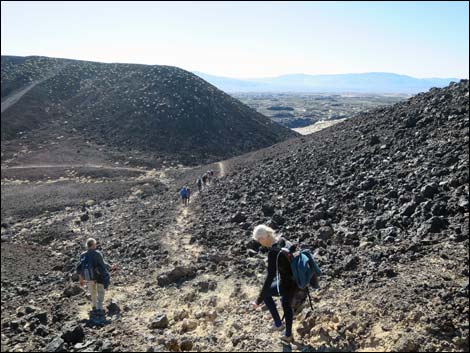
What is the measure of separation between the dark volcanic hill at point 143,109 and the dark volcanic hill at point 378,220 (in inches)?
867

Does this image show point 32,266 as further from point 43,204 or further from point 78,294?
point 43,204

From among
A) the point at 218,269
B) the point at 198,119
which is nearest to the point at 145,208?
the point at 218,269

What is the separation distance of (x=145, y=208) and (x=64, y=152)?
432 inches

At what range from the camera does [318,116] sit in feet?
430

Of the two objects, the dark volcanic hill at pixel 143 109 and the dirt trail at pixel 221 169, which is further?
the dark volcanic hill at pixel 143 109

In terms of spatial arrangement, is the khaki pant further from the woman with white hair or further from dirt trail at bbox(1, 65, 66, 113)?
dirt trail at bbox(1, 65, 66, 113)

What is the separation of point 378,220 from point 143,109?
4813cm

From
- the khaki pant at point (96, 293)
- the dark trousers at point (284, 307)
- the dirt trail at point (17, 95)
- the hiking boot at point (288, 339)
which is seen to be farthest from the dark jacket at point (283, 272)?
the dirt trail at point (17, 95)

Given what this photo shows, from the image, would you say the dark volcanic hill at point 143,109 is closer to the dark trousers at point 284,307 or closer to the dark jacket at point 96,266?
the dark jacket at point 96,266

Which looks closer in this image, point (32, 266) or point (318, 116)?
point (32, 266)

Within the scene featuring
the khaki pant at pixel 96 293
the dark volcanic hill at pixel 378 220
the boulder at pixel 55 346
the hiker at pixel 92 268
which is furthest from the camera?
the khaki pant at pixel 96 293

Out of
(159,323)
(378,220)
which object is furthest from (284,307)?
(378,220)

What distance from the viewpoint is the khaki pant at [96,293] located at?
9.73 metres

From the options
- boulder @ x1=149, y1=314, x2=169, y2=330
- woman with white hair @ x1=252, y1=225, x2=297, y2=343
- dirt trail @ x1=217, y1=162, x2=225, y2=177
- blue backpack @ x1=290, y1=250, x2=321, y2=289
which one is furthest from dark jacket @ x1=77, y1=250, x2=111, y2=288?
dirt trail @ x1=217, y1=162, x2=225, y2=177
